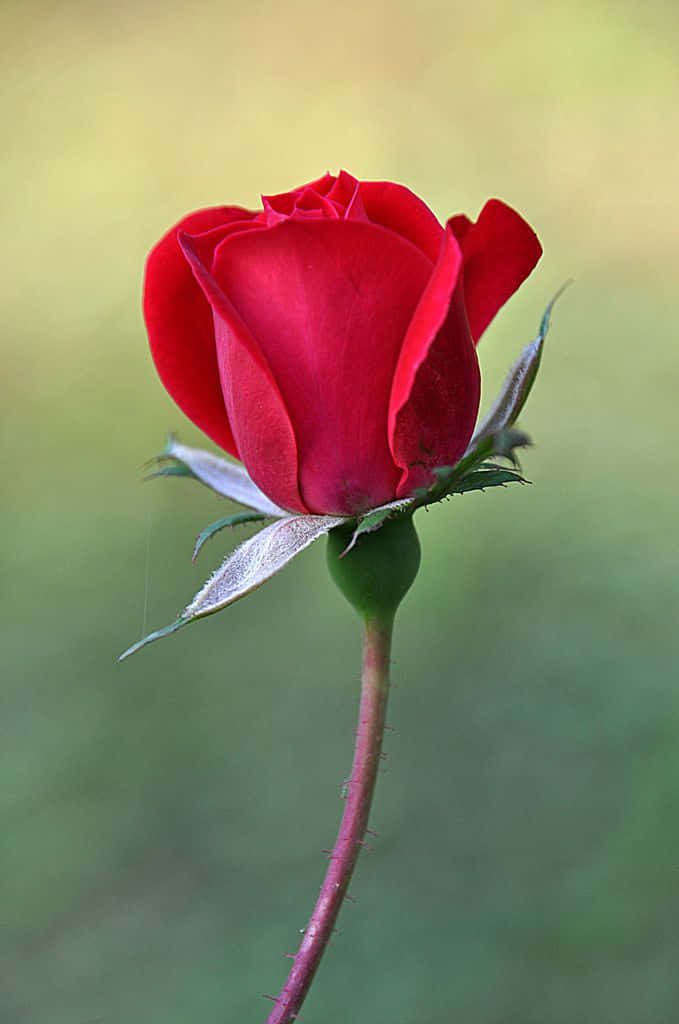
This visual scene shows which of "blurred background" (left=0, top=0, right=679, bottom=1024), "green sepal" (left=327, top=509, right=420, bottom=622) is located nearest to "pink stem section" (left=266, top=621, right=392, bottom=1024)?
"green sepal" (left=327, top=509, right=420, bottom=622)

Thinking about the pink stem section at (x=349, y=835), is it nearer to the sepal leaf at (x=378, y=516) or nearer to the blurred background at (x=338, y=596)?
the sepal leaf at (x=378, y=516)

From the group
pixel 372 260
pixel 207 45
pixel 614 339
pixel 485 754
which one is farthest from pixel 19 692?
pixel 207 45

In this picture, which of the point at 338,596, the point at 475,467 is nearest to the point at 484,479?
the point at 475,467

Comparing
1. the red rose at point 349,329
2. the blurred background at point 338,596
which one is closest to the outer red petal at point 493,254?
the red rose at point 349,329

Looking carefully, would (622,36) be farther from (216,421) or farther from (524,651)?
(216,421)

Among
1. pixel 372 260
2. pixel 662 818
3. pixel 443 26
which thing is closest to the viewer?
pixel 372 260

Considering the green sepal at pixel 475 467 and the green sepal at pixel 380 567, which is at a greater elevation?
the green sepal at pixel 475 467

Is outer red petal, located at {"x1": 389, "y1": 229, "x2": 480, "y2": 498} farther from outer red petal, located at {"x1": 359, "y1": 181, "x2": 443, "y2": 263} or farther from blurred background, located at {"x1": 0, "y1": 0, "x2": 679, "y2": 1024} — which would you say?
blurred background, located at {"x1": 0, "y1": 0, "x2": 679, "y2": 1024}
